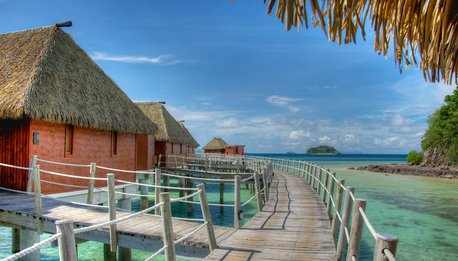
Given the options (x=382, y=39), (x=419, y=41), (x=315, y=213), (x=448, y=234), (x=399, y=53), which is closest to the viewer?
(x=419, y=41)

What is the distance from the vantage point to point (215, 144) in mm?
57156

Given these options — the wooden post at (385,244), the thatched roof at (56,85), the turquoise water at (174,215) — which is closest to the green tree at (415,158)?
the turquoise water at (174,215)

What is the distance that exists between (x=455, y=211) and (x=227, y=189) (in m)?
16.8

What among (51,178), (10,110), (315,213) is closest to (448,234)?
(315,213)

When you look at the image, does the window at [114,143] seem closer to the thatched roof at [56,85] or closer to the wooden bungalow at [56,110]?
the wooden bungalow at [56,110]

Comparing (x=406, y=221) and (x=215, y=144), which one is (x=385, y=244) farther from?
(x=215, y=144)

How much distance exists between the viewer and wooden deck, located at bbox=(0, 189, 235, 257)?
709 cm

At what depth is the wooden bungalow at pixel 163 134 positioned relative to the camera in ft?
97.2

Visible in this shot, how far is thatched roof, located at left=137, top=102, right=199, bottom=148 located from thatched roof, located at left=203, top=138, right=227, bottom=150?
71.7 ft

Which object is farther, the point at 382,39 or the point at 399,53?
the point at 399,53

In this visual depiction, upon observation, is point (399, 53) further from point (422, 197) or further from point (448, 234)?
point (422, 197)

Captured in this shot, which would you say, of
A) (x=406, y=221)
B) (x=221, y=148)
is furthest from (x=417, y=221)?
(x=221, y=148)

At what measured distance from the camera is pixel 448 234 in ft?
54.5

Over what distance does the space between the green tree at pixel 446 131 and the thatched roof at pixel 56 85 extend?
166 ft
